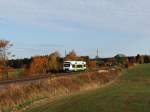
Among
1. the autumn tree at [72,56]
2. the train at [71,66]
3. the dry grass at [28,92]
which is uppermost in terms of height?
the autumn tree at [72,56]

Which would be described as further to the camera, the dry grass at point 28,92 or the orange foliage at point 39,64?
the orange foliage at point 39,64

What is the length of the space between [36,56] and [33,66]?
307 inches

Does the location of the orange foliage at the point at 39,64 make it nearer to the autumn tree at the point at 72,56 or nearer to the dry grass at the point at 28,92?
the autumn tree at the point at 72,56

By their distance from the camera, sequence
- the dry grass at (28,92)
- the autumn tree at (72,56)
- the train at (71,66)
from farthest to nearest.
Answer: the autumn tree at (72,56), the train at (71,66), the dry grass at (28,92)

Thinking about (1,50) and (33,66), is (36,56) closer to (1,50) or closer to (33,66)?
(33,66)

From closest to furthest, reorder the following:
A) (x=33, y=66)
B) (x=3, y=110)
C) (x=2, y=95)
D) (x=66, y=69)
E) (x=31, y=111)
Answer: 1. (x=31, y=111)
2. (x=3, y=110)
3. (x=2, y=95)
4. (x=66, y=69)
5. (x=33, y=66)

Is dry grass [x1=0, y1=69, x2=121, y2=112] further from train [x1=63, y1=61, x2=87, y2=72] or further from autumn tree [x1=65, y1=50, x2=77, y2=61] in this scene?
autumn tree [x1=65, y1=50, x2=77, y2=61]

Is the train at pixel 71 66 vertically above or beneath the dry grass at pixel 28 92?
above

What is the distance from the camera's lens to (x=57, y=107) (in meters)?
18.3

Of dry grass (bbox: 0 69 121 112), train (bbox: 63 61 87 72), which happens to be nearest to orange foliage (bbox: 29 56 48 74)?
train (bbox: 63 61 87 72)

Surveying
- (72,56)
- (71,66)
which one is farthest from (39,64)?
(72,56)

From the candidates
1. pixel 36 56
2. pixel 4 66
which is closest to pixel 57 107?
pixel 4 66

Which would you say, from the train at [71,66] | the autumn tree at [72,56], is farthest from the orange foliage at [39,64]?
the autumn tree at [72,56]

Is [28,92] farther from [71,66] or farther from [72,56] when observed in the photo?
[72,56]
